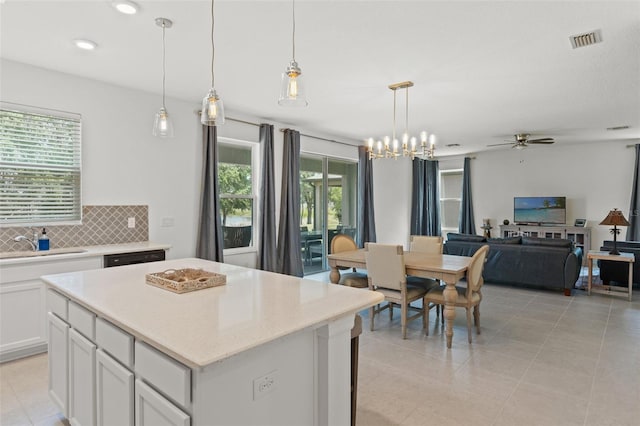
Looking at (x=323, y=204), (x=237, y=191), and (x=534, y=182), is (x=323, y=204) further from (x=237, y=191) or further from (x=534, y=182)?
(x=534, y=182)

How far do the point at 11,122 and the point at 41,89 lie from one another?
16.7 inches

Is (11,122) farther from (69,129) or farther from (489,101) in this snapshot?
(489,101)

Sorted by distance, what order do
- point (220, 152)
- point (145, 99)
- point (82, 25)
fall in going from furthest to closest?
point (220, 152) → point (145, 99) → point (82, 25)

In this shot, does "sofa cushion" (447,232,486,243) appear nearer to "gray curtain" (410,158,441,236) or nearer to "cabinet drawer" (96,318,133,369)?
"gray curtain" (410,158,441,236)

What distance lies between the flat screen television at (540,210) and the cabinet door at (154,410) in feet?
29.6

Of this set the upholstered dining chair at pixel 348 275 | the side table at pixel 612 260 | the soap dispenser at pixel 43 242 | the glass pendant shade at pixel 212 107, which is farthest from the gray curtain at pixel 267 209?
the side table at pixel 612 260

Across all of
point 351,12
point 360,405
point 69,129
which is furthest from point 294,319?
point 69,129

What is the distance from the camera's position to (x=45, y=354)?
328 centimetres

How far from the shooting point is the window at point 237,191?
530cm

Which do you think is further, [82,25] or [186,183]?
[186,183]

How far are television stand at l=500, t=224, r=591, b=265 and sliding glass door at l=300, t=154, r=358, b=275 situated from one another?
3945mm

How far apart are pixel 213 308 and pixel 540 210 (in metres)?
8.74

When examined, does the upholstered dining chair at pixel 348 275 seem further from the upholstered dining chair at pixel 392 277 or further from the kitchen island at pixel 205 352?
the kitchen island at pixel 205 352

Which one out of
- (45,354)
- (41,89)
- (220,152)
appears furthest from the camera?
(220,152)
